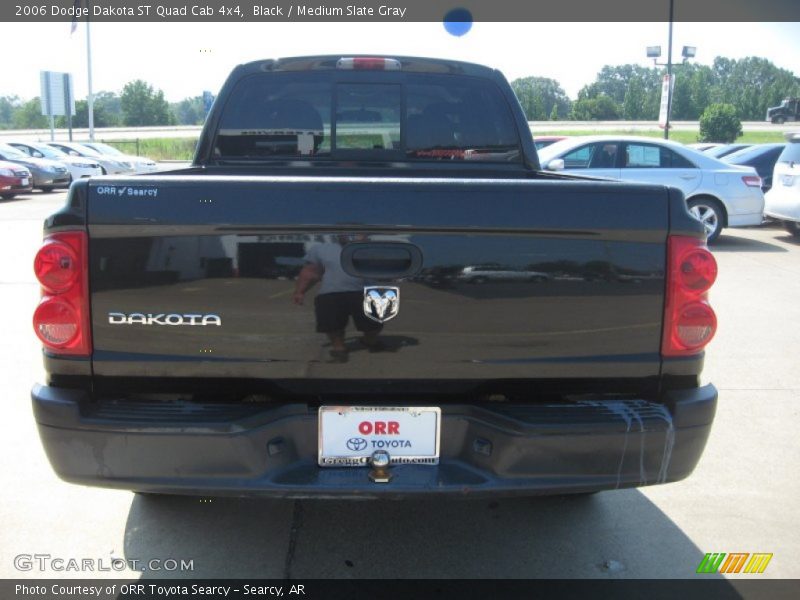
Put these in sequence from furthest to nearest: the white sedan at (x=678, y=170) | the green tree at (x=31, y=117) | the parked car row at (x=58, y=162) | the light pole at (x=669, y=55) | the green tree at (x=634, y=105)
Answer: the green tree at (x=31, y=117) → the green tree at (x=634, y=105) → the light pole at (x=669, y=55) → the parked car row at (x=58, y=162) → the white sedan at (x=678, y=170)

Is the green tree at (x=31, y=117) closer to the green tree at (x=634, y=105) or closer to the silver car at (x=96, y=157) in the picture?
the green tree at (x=634, y=105)

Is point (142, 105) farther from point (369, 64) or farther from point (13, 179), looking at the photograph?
point (369, 64)

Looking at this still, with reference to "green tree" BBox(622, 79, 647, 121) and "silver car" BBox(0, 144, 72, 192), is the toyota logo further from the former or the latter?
"green tree" BBox(622, 79, 647, 121)

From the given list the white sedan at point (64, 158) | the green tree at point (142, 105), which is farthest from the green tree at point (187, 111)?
the white sedan at point (64, 158)

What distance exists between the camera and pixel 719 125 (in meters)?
39.8

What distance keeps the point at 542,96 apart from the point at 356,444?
77496 mm

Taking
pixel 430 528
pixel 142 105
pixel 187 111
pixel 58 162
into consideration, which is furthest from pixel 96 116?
pixel 430 528

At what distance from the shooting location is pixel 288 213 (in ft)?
7.67

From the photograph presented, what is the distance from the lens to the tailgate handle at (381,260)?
2357mm

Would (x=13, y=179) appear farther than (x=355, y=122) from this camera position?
Yes

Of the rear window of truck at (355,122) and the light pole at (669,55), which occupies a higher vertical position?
the light pole at (669,55)

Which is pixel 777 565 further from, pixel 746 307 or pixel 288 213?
pixel 746 307

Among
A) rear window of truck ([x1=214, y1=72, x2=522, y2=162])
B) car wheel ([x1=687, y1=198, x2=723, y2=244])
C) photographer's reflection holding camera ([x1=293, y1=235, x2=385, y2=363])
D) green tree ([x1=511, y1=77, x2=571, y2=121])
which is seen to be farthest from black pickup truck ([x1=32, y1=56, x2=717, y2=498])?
green tree ([x1=511, y1=77, x2=571, y2=121])

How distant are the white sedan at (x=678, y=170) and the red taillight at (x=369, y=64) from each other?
762 centimetres
